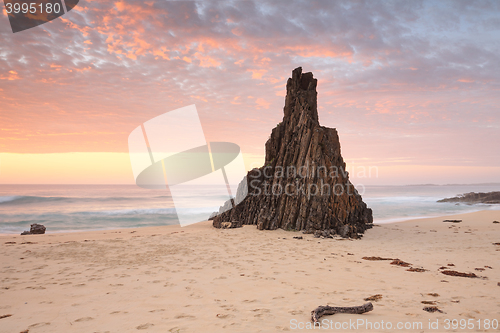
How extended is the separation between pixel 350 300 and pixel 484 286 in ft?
10.5

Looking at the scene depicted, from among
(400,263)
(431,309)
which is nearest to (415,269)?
(400,263)

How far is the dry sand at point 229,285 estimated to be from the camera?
4043 millimetres

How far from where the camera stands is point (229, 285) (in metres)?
5.80

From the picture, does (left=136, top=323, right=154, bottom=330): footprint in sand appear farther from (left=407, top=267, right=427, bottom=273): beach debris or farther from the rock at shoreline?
the rock at shoreline

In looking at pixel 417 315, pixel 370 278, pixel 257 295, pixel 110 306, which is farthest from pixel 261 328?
pixel 370 278

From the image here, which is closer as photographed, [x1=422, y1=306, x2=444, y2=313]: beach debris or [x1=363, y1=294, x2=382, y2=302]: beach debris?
[x1=422, y1=306, x2=444, y2=313]: beach debris

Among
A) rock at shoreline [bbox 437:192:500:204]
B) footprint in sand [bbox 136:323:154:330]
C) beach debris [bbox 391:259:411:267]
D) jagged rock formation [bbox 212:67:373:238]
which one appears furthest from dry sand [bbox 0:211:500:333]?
rock at shoreline [bbox 437:192:500:204]

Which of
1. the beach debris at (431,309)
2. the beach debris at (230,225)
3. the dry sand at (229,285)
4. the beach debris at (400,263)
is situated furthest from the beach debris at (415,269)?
the beach debris at (230,225)

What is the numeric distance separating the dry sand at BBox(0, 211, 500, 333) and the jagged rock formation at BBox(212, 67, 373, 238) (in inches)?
108

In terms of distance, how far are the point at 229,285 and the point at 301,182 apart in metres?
8.51

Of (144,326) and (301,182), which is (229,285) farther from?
(301,182)

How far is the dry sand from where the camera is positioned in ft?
13.3

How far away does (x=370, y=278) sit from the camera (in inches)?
242

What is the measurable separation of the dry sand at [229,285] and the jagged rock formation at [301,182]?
9.00ft
